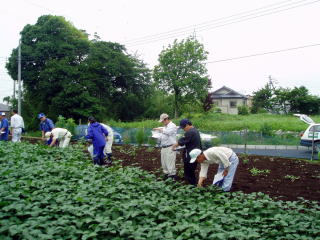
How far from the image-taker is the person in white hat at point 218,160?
571 cm

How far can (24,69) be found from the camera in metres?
26.9

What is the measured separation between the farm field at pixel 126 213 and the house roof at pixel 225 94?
3740cm

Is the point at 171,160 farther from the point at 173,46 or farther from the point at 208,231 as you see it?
the point at 173,46

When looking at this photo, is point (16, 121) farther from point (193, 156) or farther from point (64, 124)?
point (193, 156)

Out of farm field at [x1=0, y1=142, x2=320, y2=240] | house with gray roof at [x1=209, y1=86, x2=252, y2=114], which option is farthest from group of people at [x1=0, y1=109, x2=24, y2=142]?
house with gray roof at [x1=209, y1=86, x2=252, y2=114]

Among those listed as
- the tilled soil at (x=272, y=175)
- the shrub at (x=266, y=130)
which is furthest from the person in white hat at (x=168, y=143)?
the shrub at (x=266, y=130)

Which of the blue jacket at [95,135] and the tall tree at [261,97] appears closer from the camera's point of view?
the blue jacket at [95,135]

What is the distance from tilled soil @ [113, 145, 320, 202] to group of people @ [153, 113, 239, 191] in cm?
39

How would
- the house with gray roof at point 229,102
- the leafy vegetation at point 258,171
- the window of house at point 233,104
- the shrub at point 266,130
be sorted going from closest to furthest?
the leafy vegetation at point 258,171 → the shrub at point 266,130 → the house with gray roof at point 229,102 → the window of house at point 233,104

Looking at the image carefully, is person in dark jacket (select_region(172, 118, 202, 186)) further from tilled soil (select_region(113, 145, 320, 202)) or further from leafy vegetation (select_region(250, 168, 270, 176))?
leafy vegetation (select_region(250, 168, 270, 176))

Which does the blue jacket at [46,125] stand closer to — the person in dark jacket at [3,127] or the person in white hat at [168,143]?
the person in dark jacket at [3,127]

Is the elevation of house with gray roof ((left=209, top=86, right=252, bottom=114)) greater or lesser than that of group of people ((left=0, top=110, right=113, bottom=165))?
greater

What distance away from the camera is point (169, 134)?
7539mm

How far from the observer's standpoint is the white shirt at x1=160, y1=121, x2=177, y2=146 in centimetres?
753
